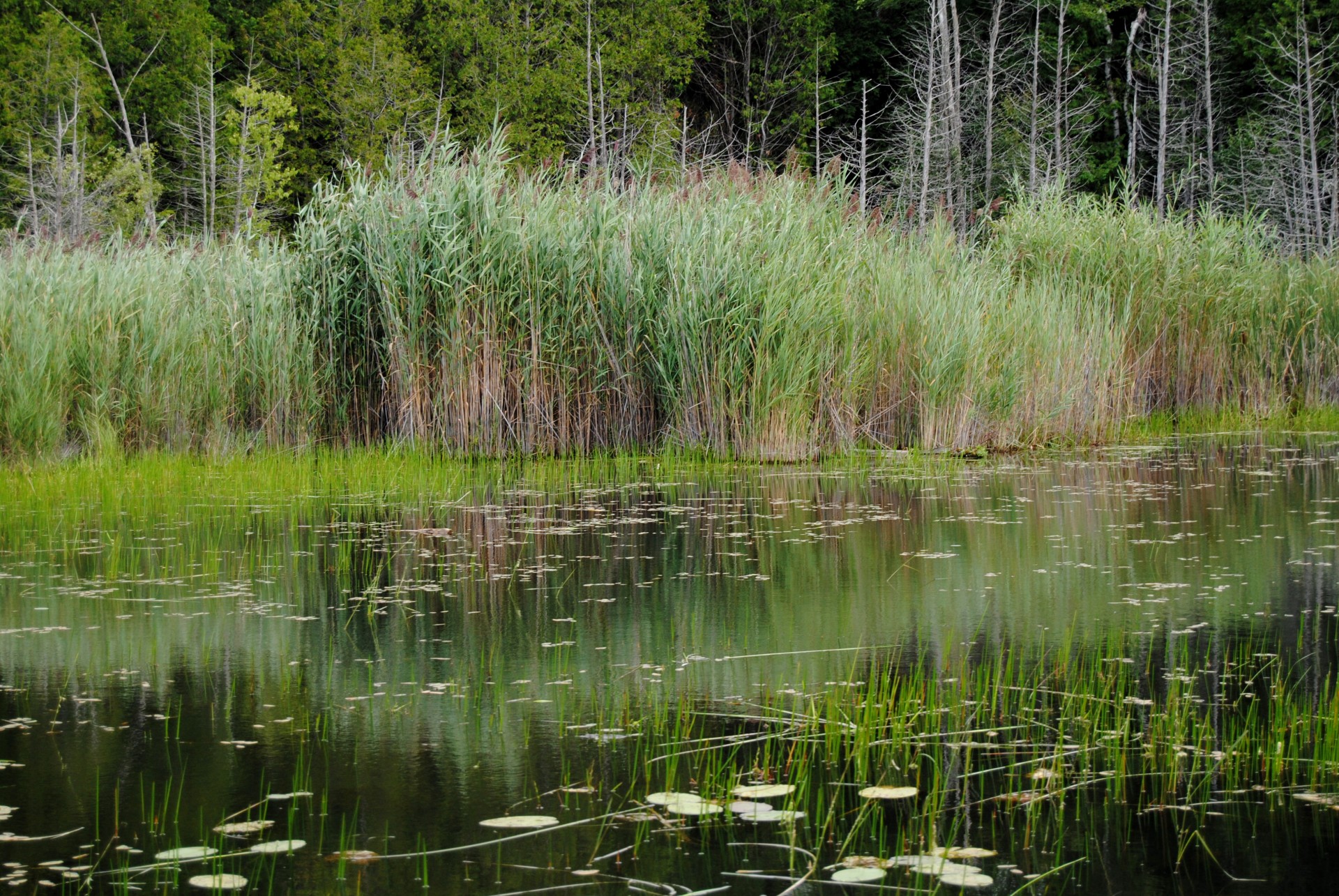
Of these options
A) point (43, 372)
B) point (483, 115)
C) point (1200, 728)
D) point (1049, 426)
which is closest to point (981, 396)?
point (1049, 426)

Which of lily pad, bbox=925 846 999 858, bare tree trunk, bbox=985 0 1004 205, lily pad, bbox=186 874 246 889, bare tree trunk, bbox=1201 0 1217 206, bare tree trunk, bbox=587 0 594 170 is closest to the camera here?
lily pad, bbox=186 874 246 889

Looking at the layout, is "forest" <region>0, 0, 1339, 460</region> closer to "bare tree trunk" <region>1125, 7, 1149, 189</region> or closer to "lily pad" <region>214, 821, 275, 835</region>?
"lily pad" <region>214, 821, 275, 835</region>

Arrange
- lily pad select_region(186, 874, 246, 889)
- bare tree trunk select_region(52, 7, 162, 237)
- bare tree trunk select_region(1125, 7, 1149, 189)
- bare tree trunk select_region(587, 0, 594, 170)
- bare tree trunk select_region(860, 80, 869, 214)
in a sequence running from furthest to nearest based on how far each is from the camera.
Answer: bare tree trunk select_region(1125, 7, 1149, 189) → bare tree trunk select_region(587, 0, 594, 170) → bare tree trunk select_region(52, 7, 162, 237) → bare tree trunk select_region(860, 80, 869, 214) → lily pad select_region(186, 874, 246, 889)

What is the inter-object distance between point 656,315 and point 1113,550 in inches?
204

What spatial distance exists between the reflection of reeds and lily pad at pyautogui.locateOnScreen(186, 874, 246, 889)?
7.67 m

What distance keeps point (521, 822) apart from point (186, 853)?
645 millimetres

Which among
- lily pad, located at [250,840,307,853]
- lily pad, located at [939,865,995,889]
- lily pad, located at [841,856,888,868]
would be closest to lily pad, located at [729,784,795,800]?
lily pad, located at [841,856,888,868]

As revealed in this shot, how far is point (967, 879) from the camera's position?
253 centimetres

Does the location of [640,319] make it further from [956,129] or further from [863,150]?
[956,129]

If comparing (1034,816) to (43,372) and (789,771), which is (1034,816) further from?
(43,372)

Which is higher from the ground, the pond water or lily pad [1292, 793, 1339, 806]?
the pond water

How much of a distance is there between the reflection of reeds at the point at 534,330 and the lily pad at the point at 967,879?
754cm

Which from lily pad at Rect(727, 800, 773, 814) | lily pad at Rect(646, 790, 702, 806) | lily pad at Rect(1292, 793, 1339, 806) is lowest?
lily pad at Rect(1292, 793, 1339, 806)

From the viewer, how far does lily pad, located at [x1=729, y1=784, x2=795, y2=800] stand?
9.80ft
